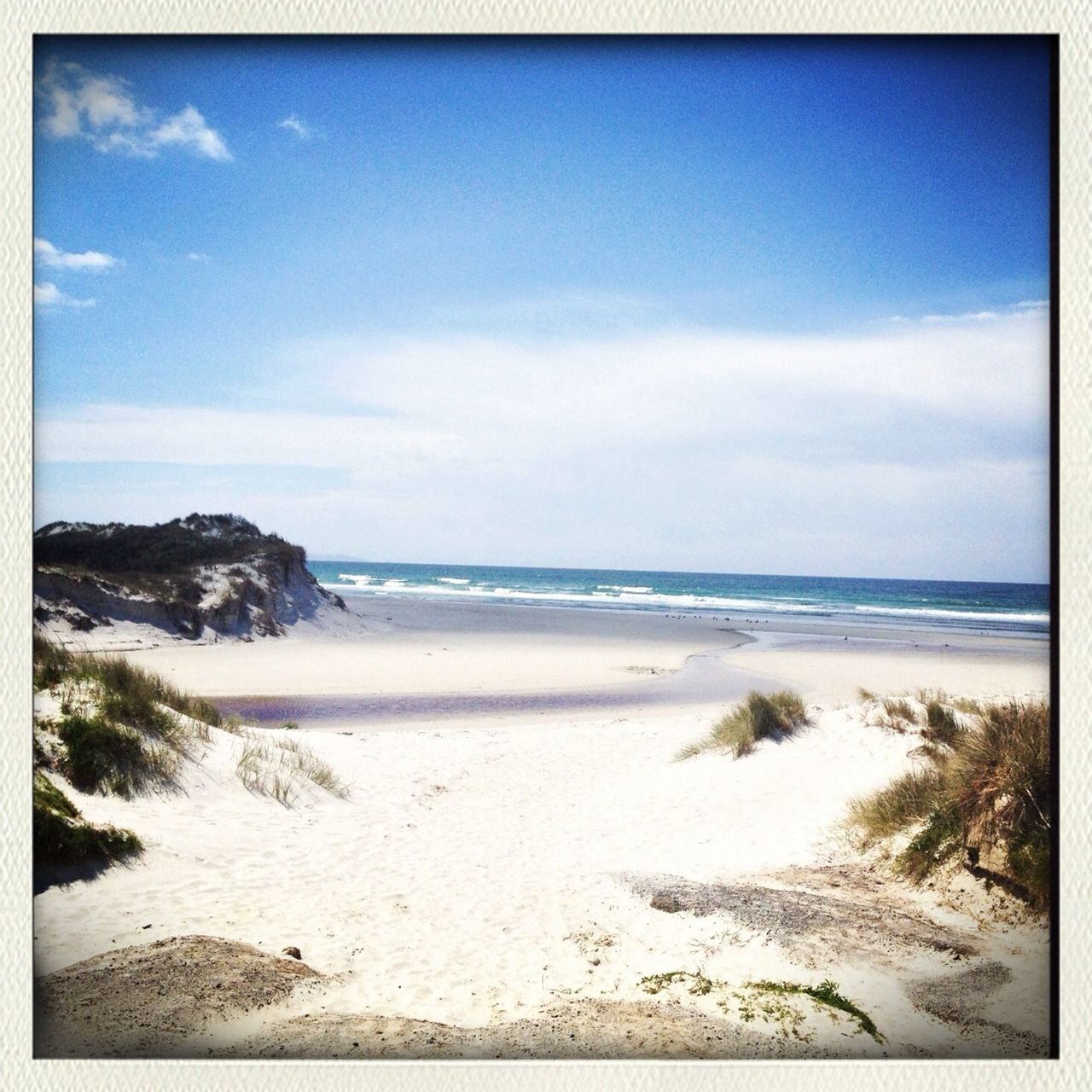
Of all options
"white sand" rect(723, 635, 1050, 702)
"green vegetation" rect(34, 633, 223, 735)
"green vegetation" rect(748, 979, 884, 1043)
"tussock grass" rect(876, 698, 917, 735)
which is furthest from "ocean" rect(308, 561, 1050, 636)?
"green vegetation" rect(34, 633, 223, 735)

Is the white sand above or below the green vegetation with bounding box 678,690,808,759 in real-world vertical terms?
below

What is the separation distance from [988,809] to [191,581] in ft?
34.1

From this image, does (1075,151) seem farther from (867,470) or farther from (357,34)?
(357,34)

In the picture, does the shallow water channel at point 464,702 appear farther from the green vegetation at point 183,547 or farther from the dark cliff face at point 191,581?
the green vegetation at point 183,547

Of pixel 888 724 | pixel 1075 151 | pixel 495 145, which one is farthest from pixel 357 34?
pixel 888 724

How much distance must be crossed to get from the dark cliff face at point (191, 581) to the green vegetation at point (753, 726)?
21.2 feet

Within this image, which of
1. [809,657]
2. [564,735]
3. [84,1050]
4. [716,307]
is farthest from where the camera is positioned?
[809,657]

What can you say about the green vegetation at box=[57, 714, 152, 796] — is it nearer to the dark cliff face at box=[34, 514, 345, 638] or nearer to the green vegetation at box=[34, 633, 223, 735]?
the green vegetation at box=[34, 633, 223, 735]

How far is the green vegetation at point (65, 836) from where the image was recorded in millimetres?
2553

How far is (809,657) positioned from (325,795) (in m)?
8.80

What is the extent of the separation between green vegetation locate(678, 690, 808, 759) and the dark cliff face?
6450 mm

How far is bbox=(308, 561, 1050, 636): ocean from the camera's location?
58.8 feet

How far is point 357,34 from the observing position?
2.59 meters

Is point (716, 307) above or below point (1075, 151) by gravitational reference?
below
